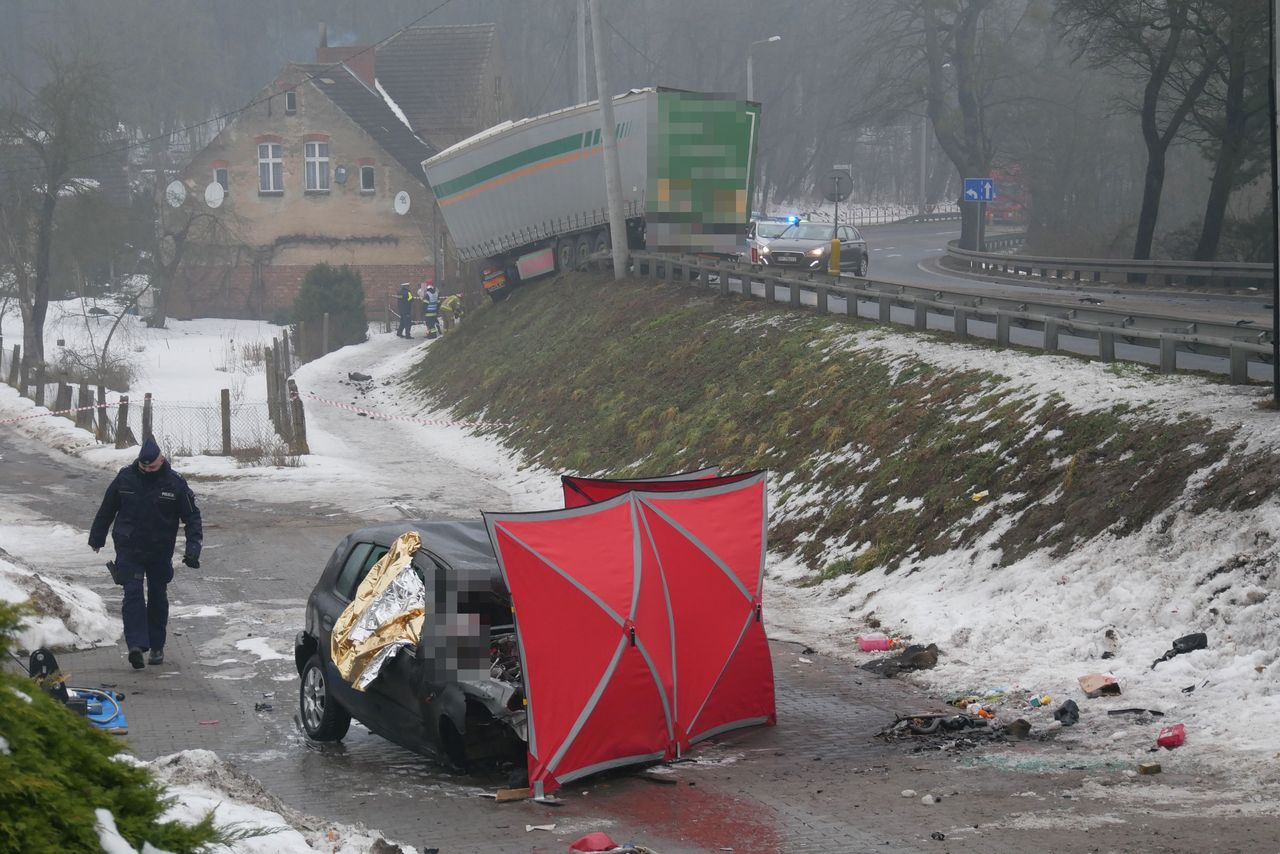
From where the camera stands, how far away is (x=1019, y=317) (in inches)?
778

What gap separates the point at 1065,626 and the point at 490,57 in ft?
217

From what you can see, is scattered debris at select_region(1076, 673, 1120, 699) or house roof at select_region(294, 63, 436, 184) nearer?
scattered debris at select_region(1076, 673, 1120, 699)

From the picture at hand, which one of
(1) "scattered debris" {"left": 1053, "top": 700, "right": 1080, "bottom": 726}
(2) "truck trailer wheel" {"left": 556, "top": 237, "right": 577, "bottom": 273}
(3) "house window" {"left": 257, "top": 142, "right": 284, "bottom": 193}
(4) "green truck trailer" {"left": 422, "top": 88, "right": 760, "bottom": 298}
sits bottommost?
(1) "scattered debris" {"left": 1053, "top": 700, "right": 1080, "bottom": 726}

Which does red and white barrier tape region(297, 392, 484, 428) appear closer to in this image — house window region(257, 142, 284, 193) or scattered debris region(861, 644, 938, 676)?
scattered debris region(861, 644, 938, 676)

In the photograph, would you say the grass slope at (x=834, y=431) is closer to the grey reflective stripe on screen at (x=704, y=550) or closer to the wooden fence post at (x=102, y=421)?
the grey reflective stripe on screen at (x=704, y=550)

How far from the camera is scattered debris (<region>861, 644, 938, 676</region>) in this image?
37.6 ft

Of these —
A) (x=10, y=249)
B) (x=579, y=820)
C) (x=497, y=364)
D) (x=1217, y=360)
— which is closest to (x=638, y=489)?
(x=579, y=820)

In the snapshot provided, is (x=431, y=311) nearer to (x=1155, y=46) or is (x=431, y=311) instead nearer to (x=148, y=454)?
(x=1155, y=46)

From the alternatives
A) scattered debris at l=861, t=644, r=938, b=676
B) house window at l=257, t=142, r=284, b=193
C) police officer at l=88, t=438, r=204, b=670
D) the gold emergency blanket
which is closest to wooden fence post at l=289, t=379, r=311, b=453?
police officer at l=88, t=438, r=204, b=670

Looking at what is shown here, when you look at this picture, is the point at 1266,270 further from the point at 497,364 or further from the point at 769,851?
the point at 769,851

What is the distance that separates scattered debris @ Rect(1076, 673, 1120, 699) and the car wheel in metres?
5.18

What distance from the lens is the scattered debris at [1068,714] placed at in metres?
9.55

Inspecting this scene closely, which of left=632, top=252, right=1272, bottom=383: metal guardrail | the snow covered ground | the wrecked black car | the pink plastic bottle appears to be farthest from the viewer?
left=632, top=252, right=1272, bottom=383: metal guardrail

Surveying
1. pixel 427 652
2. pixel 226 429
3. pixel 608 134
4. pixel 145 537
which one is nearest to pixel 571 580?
pixel 427 652
